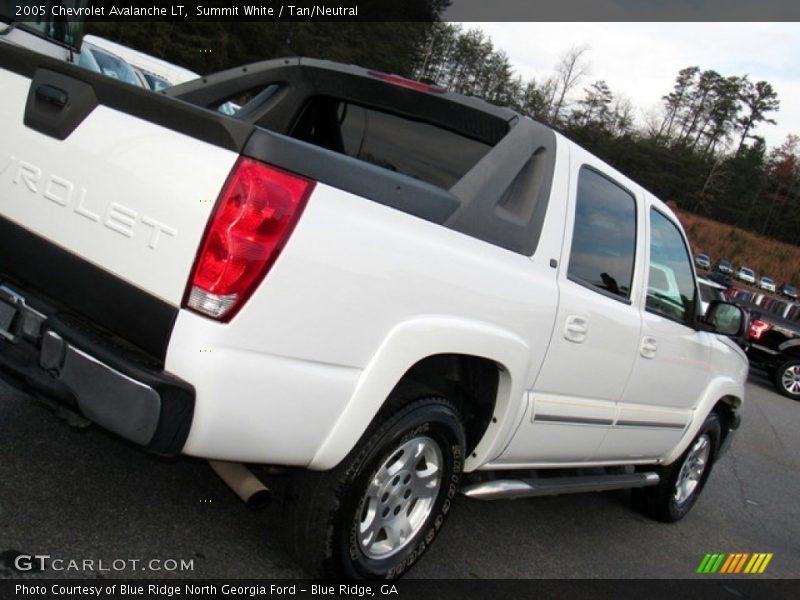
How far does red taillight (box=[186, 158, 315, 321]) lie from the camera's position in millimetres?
2156

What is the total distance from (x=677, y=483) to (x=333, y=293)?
352cm

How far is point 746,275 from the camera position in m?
49.5

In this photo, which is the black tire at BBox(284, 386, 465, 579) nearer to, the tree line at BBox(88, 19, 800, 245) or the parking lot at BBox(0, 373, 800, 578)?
the parking lot at BBox(0, 373, 800, 578)

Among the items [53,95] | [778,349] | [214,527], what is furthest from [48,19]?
[778,349]

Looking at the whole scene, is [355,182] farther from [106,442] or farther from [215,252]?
[106,442]

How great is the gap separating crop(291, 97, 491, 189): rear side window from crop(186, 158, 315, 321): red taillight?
55.1 inches

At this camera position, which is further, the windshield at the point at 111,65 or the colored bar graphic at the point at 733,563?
the windshield at the point at 111,65

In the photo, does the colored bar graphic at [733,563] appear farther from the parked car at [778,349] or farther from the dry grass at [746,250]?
the dry grass at [746,250]

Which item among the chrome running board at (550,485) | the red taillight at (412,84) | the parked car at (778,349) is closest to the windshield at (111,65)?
the red taillight at (412,84)

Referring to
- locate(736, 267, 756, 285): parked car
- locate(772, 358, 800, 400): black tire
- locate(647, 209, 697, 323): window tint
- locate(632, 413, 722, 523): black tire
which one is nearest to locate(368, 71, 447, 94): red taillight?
locate(647, 209, 697, 323): window tint

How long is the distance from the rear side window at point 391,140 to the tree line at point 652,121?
164 feet

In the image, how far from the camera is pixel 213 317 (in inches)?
85.5

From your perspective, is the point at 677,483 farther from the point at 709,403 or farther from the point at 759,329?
the point at 759,329

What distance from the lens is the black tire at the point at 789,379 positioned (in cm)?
1363
